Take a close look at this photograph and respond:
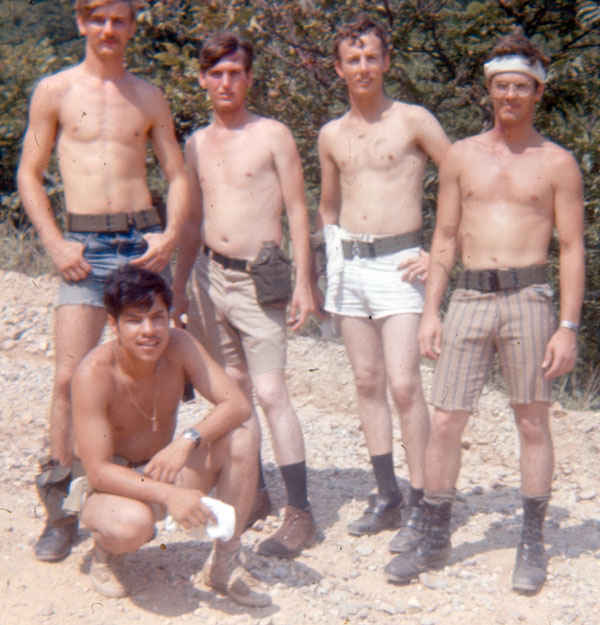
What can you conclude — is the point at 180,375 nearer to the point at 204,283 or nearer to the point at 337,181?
the point at 204,283

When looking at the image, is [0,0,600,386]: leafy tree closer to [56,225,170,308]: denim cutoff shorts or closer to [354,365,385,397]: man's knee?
[354,365,385,397]: man's knee

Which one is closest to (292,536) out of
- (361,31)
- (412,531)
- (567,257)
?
(412,531)

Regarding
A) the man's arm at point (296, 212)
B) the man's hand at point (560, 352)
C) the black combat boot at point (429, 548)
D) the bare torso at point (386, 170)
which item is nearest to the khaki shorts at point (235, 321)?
the man's arm at point (296, 212)

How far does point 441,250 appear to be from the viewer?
4.04m

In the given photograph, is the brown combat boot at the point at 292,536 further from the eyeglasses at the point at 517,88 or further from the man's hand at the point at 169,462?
the eyeglasses at the point at 517,88

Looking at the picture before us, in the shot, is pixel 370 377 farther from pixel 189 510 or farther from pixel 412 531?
pixel 189 510

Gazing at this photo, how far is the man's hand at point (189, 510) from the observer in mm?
3426

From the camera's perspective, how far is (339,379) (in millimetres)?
6832

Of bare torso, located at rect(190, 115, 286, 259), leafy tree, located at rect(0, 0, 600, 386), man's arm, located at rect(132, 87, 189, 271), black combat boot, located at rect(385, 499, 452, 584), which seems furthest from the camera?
leafy tree, located at rect(0, 0, 600, 386)

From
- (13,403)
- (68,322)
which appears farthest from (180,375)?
(13,403)

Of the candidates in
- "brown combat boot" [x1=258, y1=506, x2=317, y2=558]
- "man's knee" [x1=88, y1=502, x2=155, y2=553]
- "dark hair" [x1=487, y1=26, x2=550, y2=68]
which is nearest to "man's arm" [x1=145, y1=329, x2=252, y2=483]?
"man's knee" [x1=88, y1=502, x2=155, y2=553]

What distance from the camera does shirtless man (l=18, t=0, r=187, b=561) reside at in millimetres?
4105

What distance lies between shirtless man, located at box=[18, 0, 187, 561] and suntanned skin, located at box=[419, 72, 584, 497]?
114 cm

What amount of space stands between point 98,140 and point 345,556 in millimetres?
1998
